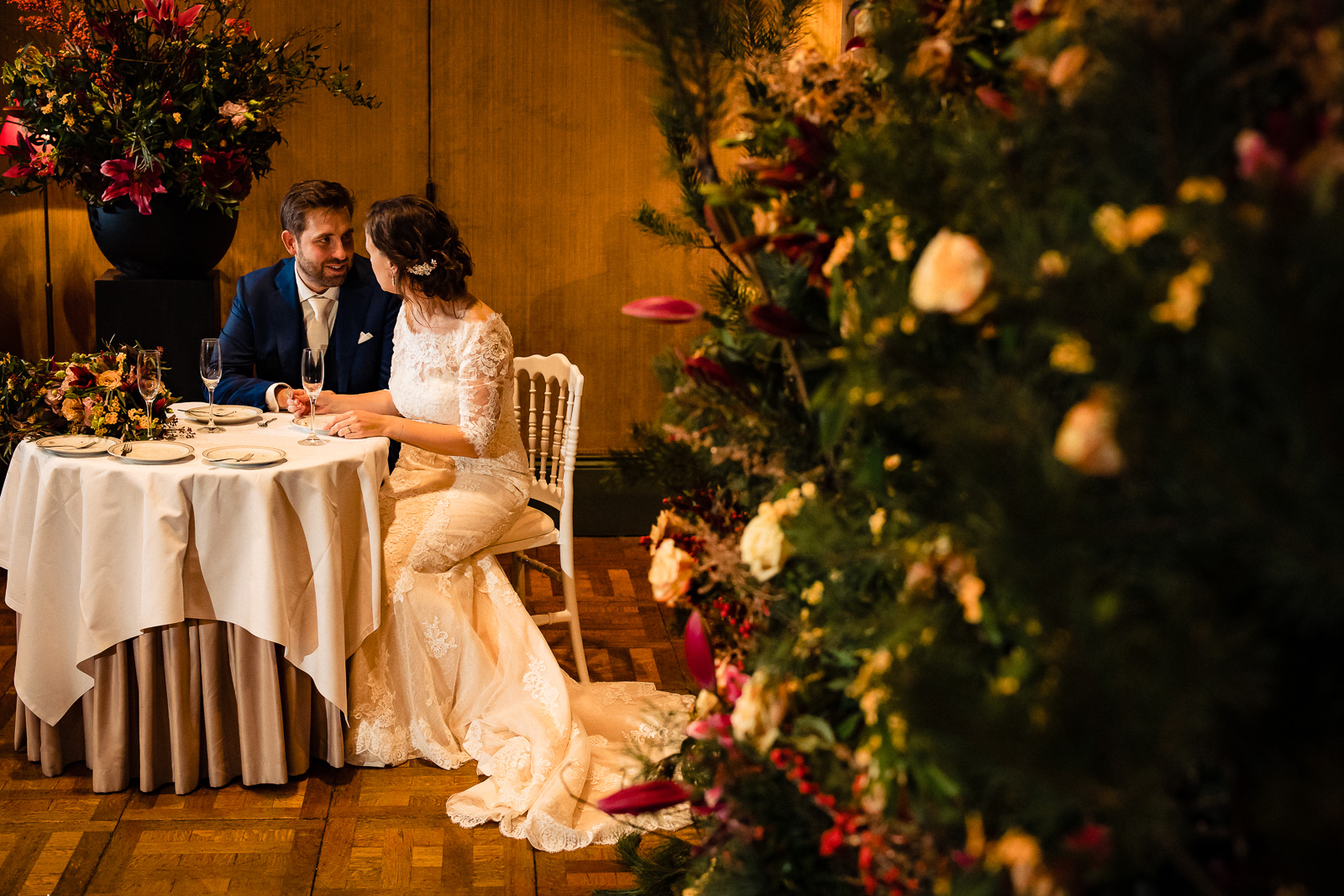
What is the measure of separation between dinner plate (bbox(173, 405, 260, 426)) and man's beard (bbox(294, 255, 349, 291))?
1.71 ft

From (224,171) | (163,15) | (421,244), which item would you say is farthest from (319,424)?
(163,15)

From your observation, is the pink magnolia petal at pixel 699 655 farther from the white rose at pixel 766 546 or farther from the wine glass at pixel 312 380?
the wine glass at pixel 312 380

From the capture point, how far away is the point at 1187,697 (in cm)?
47

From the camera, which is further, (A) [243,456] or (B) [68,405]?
(B) [68,405]

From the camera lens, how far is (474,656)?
103 inches

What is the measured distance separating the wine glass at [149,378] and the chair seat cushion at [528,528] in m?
0.88

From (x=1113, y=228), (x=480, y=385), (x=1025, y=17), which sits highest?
(x=1025, y=17)

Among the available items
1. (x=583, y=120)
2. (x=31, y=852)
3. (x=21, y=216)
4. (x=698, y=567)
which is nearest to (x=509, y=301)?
(x=583, y=120)

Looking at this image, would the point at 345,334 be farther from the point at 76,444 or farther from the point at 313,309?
the point at 76,444

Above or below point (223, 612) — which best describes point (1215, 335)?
above

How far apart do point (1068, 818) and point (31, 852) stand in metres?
2.21

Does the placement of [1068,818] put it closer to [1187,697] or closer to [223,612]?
[1187,697]

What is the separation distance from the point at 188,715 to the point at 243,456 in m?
0.58

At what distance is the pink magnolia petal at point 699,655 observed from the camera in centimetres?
108
